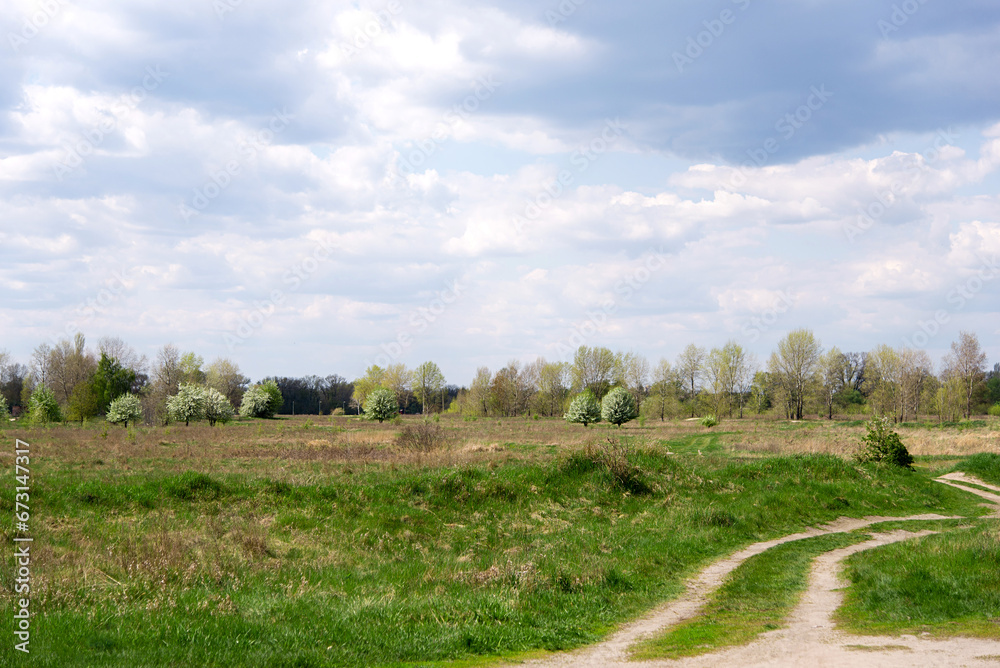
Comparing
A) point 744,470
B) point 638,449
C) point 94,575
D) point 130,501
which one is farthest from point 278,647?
point 744,470

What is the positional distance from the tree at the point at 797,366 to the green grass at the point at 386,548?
3010 inches

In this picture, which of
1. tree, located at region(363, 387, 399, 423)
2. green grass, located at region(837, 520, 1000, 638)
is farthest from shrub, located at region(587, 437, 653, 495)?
tree, located at region(363, 387, 399, 423)

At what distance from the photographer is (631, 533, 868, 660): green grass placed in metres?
8.89

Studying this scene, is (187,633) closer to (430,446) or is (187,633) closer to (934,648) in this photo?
(934,648)

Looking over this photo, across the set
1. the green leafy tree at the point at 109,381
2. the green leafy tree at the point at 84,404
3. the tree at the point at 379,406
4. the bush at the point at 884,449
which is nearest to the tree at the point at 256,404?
the green leafy tree at the point at 109,381

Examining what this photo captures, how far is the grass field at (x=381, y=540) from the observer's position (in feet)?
27.9

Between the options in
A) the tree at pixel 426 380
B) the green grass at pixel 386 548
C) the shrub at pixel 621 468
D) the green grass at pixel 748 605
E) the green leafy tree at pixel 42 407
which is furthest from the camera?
the tree at pixel 426 380

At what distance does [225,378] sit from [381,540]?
114m

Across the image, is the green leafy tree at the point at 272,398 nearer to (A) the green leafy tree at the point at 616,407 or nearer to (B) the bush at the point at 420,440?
(A) the green leafy tree at the point at 616,407

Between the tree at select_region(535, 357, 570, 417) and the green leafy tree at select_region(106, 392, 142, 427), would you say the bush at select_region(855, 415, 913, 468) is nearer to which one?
the green leafy tree at select_region(106, 392, 142, 427)

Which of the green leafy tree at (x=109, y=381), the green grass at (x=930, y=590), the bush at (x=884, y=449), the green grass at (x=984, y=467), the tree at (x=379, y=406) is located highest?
the green leafy tree at (x=109, y=381)

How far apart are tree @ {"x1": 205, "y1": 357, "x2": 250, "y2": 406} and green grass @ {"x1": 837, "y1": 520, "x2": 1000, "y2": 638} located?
115 metres

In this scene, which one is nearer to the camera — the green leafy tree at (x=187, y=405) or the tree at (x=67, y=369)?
the green leafy tree at (x=187, y=405)

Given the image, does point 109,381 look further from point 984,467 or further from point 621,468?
point 984,467
